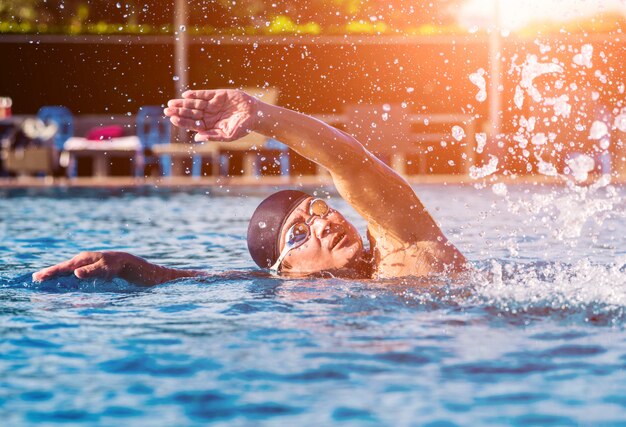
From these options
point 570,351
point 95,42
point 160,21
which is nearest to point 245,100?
point 570,351

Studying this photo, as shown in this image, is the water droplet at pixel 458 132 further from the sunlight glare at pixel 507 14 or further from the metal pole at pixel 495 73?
the sunlight glare at pixel 507 14

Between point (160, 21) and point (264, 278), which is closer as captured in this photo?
point (264, 278)

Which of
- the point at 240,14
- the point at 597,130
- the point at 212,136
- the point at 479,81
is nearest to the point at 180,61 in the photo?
the point at 479,81

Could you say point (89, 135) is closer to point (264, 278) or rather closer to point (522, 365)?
point (264, 278)

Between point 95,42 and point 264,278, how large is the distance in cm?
1347

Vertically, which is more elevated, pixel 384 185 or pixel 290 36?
pixel 290 36

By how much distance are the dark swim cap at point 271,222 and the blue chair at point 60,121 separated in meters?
11.1

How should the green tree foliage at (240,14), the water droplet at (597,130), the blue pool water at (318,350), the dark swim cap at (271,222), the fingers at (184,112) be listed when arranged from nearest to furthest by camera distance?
the blue pool water at (318,350) < the fingers at (184,112) < the dark swim cap at (271,222) < the water droplet at (597,130) < the green tree foliage at (240,14)

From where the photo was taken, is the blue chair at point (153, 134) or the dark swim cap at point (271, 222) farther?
the blue chair at point (153, 134)

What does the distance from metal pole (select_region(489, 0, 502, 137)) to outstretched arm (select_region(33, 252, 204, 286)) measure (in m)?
12.1

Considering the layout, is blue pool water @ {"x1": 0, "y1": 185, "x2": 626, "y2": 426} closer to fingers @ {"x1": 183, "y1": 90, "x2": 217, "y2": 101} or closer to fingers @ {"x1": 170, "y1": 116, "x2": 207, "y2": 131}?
fingers @ {"x1": 170, "y1": 116, "x2": 207, "y2": 131}

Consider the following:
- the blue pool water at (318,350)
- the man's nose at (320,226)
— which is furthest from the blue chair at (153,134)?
the man's nose at (320,226)

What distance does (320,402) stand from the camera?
10.1ft

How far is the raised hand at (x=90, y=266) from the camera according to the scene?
4.57 m
